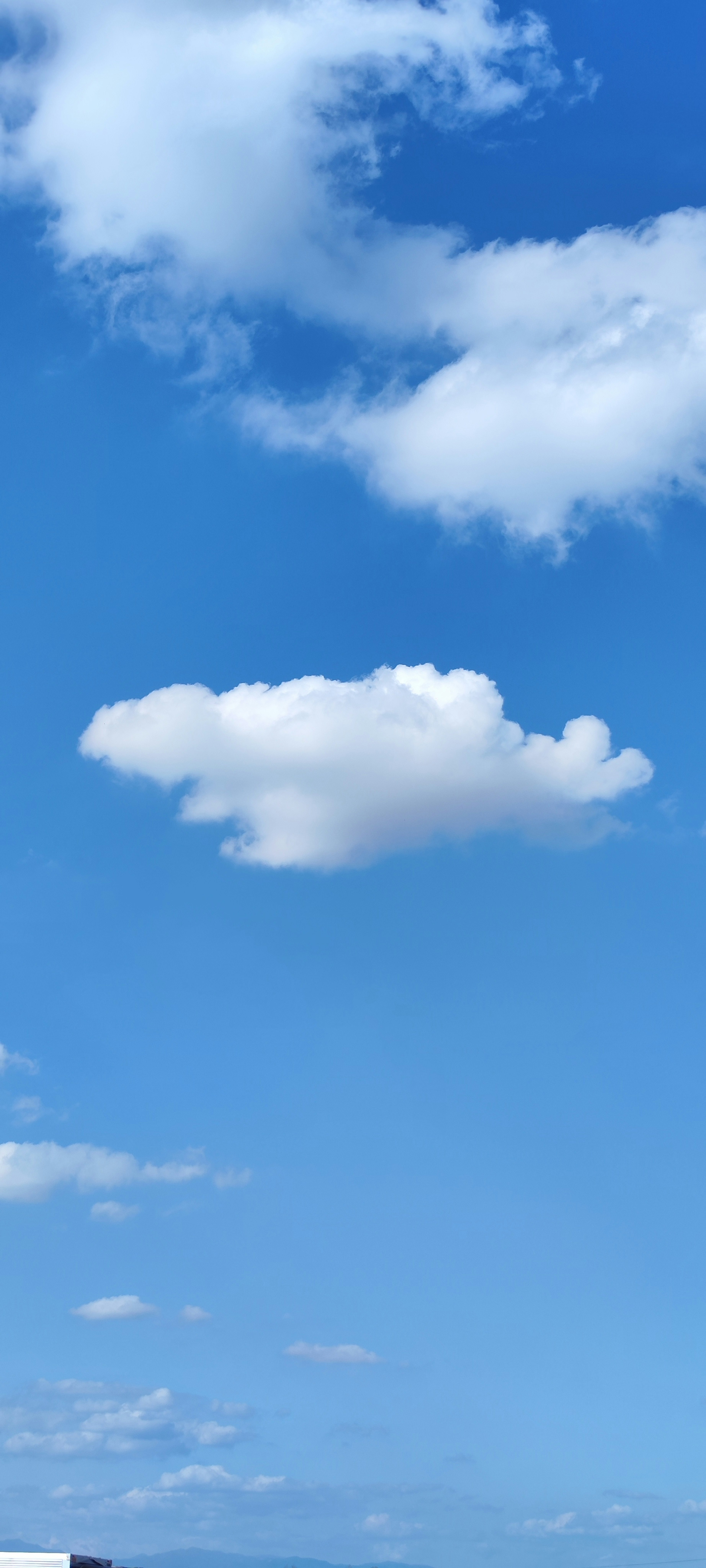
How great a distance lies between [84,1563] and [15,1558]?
12.3m

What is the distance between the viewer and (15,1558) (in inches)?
6004

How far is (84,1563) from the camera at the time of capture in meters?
155
